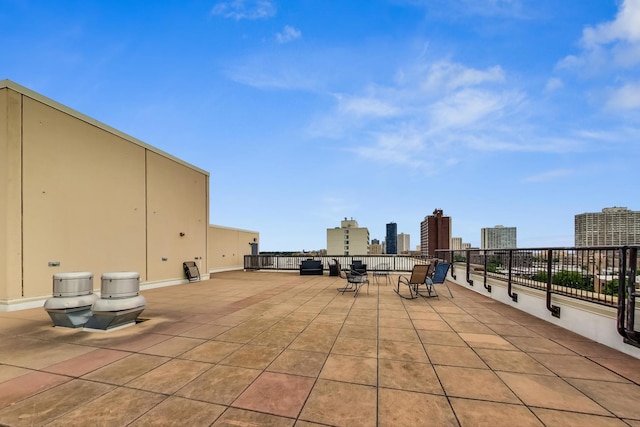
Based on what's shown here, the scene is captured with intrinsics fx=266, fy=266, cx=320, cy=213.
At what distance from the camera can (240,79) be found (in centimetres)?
1019

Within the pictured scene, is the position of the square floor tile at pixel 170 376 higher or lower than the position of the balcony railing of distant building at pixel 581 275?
lower

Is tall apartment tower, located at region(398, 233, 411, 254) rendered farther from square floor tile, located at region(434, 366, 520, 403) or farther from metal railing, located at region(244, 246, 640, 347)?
square floor tile, located at region(434, 366, 520, 403)

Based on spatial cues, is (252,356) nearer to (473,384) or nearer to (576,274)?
(473,384)

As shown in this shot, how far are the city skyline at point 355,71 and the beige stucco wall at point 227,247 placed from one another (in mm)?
2903

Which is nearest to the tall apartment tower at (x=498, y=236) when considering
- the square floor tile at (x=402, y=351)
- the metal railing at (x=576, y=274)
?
the metal railing at (x=576, y=274)

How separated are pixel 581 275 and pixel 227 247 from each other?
15873 millimetres

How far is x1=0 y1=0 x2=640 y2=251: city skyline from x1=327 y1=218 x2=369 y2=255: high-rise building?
181 feet

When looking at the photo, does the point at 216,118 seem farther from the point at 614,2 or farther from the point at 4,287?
the point at 614,2

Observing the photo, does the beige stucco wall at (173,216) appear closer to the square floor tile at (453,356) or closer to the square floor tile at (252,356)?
the square floor tile at (252,356)

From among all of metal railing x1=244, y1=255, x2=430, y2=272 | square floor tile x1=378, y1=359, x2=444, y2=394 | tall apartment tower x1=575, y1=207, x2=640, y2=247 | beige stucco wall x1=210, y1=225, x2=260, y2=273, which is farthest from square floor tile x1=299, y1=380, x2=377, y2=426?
tall apartment tower x1=575, y1=207, x2=640, y2=247

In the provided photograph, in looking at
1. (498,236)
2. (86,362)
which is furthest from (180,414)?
(498,236)

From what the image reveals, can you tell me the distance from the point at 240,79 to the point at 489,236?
52304 mm

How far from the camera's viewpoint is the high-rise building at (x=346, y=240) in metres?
70.7

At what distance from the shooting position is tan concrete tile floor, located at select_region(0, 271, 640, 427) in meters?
2.02
